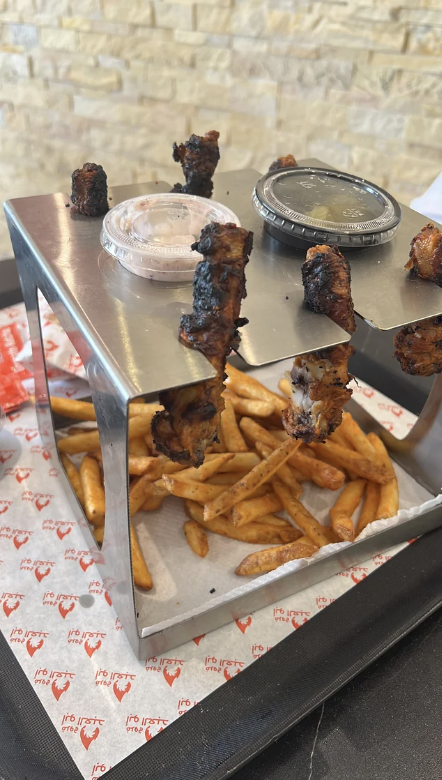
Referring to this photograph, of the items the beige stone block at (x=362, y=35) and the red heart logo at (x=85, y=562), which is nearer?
the red heart logo at (x=85, y=562)

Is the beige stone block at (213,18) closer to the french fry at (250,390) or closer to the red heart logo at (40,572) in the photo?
the french fry at (250,390)

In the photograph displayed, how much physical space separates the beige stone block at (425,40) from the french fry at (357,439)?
1.80 metres

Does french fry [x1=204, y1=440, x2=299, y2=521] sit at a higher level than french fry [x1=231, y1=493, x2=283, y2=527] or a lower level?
higher

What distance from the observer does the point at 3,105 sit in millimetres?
4148

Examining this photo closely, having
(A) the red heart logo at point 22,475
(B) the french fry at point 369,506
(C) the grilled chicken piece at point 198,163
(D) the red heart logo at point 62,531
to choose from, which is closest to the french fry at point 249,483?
(B) the french fry at point 369,506

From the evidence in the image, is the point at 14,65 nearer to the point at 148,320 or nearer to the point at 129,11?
the point at 129,11

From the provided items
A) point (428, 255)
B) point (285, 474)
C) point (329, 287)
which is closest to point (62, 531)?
point (285, 474)

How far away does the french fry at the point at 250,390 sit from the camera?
1.95m

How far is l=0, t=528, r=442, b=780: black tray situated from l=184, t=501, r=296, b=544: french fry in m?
0.25

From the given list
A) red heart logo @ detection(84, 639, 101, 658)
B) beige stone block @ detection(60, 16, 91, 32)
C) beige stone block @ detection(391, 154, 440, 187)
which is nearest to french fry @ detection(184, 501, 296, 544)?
red heart logo @ detection(84, 639, 101, 658)

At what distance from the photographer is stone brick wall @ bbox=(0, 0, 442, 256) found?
8.92 feet

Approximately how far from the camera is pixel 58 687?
1328 mm

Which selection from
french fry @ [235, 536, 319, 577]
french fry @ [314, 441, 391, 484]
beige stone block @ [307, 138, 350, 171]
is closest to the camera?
french fry @ [235, 536, 319, 577]

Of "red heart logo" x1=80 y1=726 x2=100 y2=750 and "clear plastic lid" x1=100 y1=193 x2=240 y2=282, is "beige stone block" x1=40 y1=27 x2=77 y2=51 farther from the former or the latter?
"red heart logo" x1=80 y1=726 x2=100 y2=750
